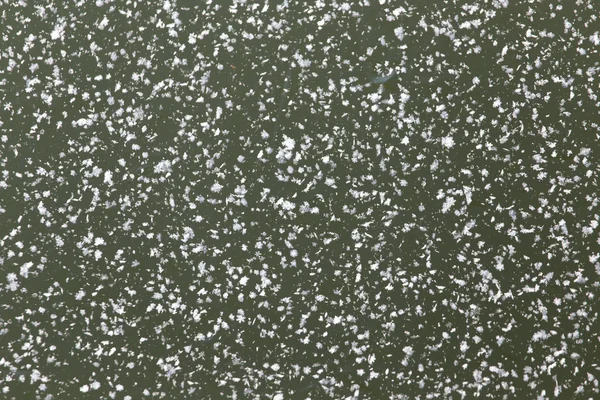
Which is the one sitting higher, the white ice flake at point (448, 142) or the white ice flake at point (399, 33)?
the white ice flake at point (399, 33)

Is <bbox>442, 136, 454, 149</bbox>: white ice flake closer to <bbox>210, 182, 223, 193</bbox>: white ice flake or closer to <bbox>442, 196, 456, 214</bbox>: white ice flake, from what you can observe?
<bbox>442, 196, 456, 214</bbox>: white ice flake

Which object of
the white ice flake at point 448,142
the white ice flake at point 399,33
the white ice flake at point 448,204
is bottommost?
the white ice flake at point 448,204

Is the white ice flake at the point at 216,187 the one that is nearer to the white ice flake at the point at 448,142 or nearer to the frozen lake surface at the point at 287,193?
the frozen lake surface at the point at 287,193

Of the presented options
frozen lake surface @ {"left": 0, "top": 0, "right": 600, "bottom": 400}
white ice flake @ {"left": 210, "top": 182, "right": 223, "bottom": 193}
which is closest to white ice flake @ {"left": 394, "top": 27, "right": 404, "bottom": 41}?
frozen lake surface @ {"left": 0, "top": 0, "right": 600, "bottom": 400}

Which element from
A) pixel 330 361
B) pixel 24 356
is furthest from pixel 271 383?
pixel 24 356

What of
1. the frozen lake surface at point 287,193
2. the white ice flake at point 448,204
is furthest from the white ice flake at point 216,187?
the white ice flake at point 448,204

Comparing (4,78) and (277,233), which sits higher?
(4,78)

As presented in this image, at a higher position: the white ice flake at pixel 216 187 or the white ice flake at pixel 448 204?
the white ice flake at pixel 216 187

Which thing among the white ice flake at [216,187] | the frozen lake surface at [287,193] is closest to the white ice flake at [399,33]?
the frozen lake surface at [287,193]

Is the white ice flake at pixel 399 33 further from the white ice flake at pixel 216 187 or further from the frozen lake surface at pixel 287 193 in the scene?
the white ice flake at pixel 216 187

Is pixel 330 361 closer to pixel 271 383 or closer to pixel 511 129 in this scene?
pixel 271 383

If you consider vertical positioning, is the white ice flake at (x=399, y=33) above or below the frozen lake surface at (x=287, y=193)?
above
